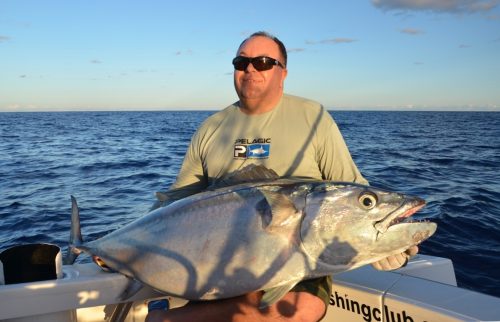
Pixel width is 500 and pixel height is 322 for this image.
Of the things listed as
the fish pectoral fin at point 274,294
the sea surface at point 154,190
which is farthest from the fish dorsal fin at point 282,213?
the sea surface at point 154,190

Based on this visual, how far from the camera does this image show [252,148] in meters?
3.45

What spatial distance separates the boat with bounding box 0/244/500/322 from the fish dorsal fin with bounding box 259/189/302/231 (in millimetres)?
1037

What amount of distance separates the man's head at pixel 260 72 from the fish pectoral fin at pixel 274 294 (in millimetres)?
1622

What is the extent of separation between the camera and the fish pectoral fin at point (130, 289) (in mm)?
3109

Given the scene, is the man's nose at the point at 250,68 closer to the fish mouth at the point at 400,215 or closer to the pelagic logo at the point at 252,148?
the pelagic logo at the point at 252,148

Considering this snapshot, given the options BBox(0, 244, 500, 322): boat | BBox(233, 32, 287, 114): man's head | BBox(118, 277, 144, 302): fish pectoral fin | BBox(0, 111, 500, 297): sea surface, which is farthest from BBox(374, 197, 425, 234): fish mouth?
BBox(0, 111, 500, 297): sea surface

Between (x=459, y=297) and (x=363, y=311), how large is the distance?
0.67m

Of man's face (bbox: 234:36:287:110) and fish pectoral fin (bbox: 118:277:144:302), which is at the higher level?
man's face (bbox: 234:36:287:110)

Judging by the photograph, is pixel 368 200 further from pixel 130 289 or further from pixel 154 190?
pixel 154 190

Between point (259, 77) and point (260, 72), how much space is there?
0.04 meters

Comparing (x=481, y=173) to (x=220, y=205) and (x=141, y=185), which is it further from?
(x=220, y=205)

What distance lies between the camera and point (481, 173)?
14266 mm

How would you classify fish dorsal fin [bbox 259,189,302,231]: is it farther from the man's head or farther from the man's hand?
the man's head

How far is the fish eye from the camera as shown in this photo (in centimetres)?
248
